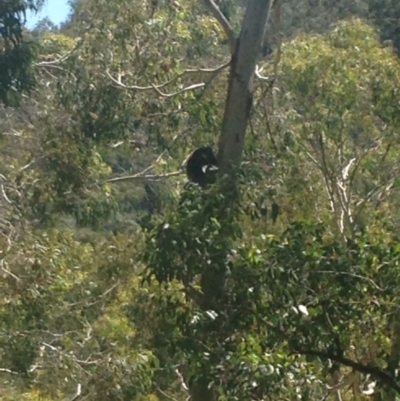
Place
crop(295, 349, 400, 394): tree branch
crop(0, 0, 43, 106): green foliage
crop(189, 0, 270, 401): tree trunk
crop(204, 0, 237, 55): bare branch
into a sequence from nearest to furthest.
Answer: crop(295, 349, 400, 394): tree branch, crop(189, 0, 270, 401): tree trunk, crop(204, 0, 237, 55): bare branch, crop(0, 0, 43, 106): green foliage

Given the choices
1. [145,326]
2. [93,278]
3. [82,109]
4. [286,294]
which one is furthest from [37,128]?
[286,294]

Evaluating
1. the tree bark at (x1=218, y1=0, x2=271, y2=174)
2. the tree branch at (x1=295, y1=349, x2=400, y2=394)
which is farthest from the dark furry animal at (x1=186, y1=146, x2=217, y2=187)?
the tree branch at (x1=295, y1=349, x2=400, y2=394)

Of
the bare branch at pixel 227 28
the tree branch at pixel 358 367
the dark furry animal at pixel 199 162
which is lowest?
the tree branch at pixel 358 367

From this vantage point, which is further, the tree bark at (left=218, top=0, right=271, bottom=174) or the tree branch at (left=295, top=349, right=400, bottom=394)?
the tree bark at (left=218, top=0, right=271, bottom=174)

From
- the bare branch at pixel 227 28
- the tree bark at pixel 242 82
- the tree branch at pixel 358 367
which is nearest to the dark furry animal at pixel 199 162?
the tree bark at pixel 242 82

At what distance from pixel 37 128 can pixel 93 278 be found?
5.72ft

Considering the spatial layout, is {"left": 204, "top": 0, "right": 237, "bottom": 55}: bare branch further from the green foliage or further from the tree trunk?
the green foliage

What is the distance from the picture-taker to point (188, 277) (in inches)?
157

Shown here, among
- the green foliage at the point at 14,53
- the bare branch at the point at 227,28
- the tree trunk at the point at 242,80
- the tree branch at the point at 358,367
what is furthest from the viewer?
the green foliage at the point at 14,53

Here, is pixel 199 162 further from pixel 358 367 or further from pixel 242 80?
pixel 358 367

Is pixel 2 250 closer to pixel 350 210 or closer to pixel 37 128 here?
pixel 37 128

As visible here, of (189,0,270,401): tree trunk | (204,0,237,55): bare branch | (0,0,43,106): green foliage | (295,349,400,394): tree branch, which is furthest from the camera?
(0,0,43,106): green foliage

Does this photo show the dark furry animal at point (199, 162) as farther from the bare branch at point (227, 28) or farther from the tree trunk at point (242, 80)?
the bare branch at point (227, 28)

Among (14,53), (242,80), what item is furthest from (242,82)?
(14,53)
